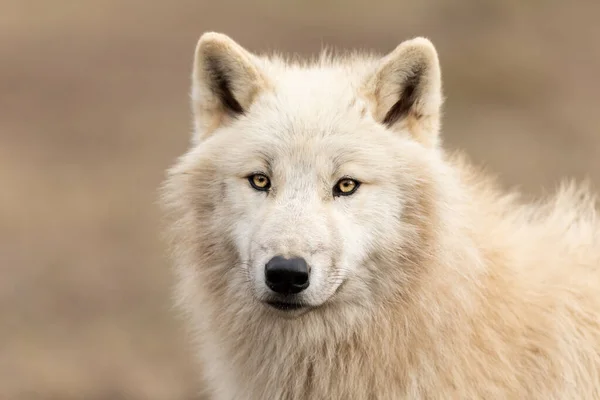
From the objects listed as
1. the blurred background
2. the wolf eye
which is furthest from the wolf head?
the blurred background

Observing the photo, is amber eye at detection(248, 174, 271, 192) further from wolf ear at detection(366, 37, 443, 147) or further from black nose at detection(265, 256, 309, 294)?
wolf ear at detection(366, 37, 443, 147)

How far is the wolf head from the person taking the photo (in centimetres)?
478

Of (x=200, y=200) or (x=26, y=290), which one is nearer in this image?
(x=200, y=200)

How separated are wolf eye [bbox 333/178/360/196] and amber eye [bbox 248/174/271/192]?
12.8 inches

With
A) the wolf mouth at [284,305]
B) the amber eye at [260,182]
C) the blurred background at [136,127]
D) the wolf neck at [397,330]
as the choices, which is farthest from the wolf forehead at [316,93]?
the blurred background at [136,127]

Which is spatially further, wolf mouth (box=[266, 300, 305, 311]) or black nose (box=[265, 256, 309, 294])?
wolf mouth (box=[266, 300, 305, 311])

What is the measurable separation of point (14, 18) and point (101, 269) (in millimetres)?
10453

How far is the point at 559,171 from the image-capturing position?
16.8m

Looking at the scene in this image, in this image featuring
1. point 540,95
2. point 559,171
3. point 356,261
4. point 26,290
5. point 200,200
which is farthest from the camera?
point 540,95

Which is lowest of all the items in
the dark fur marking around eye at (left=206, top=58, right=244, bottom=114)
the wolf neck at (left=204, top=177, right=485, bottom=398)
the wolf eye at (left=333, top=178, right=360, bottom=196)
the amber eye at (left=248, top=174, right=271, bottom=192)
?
the wolf neck at (left=204, top=177, right=485, bottom=398)

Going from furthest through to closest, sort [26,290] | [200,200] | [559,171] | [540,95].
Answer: [540,95], [559,171], [26,290], [200,200]

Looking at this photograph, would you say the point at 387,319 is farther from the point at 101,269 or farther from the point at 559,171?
the point at 559,171

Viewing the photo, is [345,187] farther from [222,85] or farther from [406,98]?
[222,85]

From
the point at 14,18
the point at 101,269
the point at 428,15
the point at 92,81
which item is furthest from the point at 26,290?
the point at 428,15
